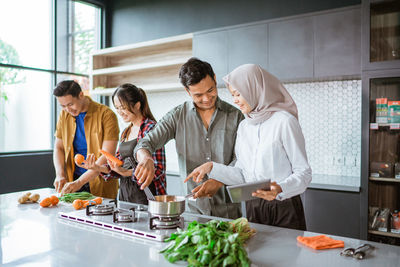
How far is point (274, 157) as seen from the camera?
5.53 ft

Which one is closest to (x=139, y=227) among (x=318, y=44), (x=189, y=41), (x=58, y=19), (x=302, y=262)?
(x=302, y=262)

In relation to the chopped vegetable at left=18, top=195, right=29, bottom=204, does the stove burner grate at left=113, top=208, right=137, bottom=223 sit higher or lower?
higher

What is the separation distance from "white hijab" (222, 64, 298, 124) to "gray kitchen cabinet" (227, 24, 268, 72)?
181cm

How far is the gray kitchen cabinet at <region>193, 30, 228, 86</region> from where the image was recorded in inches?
151

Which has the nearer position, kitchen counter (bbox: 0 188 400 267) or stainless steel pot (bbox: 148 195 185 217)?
kitchen counter (bbox: 0 188 400 267)

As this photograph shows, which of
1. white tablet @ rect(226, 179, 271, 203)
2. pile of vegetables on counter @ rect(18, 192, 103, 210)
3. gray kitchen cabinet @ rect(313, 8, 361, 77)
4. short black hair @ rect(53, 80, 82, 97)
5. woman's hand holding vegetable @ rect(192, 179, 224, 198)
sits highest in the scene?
gray kitchen cabinet @ rect(313, 8, 361, 77)

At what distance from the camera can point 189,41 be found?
432 centimetres

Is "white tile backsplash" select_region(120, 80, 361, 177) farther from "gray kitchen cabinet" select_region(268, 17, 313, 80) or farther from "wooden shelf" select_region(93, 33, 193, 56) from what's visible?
"wooden shelf" select_region(93, 33, 193, 56)

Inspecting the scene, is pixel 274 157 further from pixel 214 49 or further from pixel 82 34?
pixel 82 34

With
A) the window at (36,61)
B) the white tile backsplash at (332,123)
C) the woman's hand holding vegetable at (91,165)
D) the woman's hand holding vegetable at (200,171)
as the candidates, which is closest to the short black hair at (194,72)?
the woman's hand holding vegetable at (200,171)

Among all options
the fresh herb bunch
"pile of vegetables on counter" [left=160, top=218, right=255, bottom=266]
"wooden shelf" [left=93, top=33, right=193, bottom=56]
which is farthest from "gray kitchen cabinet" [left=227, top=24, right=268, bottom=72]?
"pile of vegetables on counter" [left=160, top=218, right=255, bottom=266]

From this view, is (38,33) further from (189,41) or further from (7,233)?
(7,233)

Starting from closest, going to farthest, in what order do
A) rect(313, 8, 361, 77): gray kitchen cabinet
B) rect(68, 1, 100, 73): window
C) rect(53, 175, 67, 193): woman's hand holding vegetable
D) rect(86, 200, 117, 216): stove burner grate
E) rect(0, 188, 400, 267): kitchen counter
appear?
rect(0, 188, 400, 267): kitchen counter
rect(86, 200, 117, 216): stove burner grate
rect(53, 175, 67, 193): woman's hand holding vegetable
rect(313, 8, 361, 77): gray kitchen cabinet
rect(68, 1, 100, 73): window

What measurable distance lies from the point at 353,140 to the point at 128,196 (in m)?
2.38
